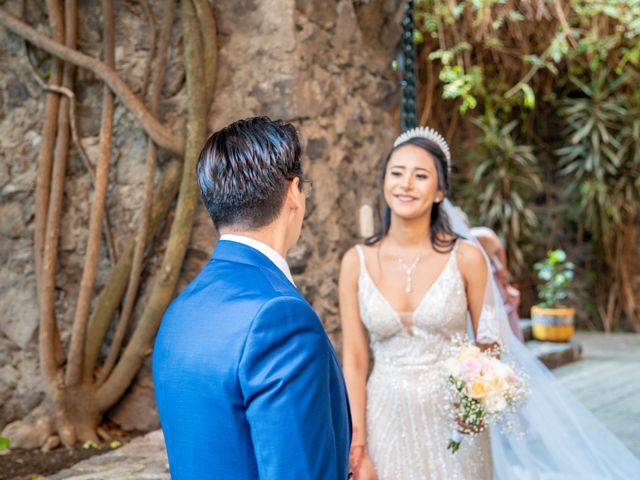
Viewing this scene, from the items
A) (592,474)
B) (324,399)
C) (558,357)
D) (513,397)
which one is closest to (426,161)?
(513,397)

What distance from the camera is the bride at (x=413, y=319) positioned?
8.28 ft

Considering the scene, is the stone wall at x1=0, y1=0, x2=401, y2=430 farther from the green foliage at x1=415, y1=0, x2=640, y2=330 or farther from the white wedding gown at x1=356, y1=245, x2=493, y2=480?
the green foliage at x1=415, y1=0, x2=640, y2=330

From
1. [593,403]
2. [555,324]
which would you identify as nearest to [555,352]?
[555,324]

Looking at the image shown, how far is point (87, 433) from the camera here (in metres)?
3.47

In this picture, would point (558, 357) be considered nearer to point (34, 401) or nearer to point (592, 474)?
point (592, 474)

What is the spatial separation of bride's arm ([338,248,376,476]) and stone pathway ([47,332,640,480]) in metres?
0.75

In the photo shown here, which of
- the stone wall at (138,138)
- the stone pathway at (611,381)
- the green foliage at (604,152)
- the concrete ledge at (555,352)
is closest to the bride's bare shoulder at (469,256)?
the stone wall at (138,138)

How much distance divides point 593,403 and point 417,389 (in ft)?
11.6

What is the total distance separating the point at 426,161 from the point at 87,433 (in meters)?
1.98

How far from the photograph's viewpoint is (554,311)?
7.81m

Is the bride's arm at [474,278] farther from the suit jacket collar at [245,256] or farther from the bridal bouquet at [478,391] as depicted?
the suit jacket collar at [245,256]

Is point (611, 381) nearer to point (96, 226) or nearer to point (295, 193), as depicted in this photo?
point (96, 226)

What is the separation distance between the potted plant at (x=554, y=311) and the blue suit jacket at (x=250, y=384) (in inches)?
274

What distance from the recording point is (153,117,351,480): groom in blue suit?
109cm
